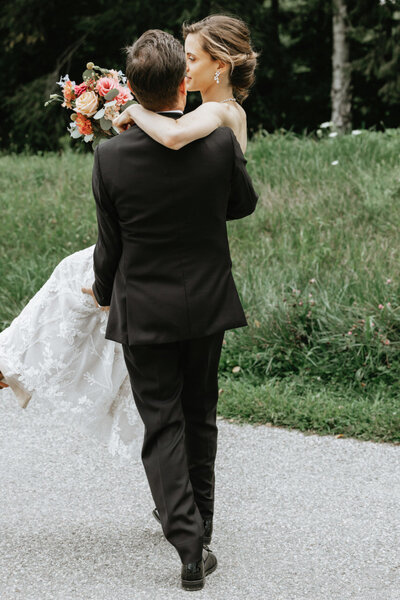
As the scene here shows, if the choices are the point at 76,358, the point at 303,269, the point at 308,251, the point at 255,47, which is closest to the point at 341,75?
the point at 255,47

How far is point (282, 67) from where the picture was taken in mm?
16547

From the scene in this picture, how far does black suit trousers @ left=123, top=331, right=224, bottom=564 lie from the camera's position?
9.49 ft

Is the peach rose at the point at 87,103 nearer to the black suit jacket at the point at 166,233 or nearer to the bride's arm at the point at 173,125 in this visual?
the bride's arm at the point at 173,125

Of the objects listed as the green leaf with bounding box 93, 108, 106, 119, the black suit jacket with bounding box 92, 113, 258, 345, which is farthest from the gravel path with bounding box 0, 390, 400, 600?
the green leaf with bounding box 93, 108, 106, 119

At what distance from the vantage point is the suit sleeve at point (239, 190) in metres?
2.83

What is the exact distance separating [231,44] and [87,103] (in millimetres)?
594

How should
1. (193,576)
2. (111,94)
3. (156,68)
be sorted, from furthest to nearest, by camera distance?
(111,94) < (193,576) < (156,68)

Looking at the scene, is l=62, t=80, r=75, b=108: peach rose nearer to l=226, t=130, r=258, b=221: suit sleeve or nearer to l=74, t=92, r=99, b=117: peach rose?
l=74, t=92, r=99, b=117: peach rose

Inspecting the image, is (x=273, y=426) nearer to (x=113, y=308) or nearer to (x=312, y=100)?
(x=113, y=308)

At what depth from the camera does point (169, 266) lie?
280 cm

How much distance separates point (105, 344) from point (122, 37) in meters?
13.9

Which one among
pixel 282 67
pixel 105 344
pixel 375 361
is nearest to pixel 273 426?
pixel 375 361

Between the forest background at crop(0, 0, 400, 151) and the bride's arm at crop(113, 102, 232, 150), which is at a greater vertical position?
the bride's arm at crop(113, 102, 232, 150)

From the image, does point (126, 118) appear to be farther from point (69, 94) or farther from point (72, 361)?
point (72, 361)
